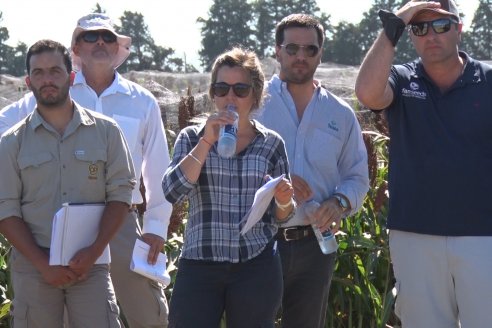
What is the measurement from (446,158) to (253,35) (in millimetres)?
14837

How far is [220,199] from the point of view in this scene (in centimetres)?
438

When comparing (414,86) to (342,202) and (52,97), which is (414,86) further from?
(52,97)

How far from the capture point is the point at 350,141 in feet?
17.8

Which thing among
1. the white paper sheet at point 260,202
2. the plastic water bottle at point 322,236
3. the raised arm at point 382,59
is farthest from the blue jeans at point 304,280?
the raised arm at point 382,59

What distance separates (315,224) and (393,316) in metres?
1.85

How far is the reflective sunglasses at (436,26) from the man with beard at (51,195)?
5.51 ft

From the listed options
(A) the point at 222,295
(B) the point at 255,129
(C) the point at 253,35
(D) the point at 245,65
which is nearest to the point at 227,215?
(A) the point at 222,295

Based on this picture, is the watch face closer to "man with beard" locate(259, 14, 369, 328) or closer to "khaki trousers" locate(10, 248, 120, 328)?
"man with beard" locate(259, 14, 369, 328)

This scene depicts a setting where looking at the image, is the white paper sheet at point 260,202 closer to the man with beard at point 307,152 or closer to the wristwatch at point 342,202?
the man with beard at point 307,152

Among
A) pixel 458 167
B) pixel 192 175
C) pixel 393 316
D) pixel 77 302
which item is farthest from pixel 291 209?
pixel 393 316

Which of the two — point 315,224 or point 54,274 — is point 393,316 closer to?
point 315,224

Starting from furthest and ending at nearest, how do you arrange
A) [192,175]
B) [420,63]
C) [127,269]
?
[127,269] < [420,63] < [192,175]

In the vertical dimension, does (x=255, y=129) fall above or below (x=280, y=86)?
below

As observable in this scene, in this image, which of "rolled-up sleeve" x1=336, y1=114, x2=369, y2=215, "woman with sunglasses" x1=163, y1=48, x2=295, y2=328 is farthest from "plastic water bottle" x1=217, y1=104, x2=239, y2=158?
"rolled-up sleeve" x1=336, y1=114, x2=369, y2=215
